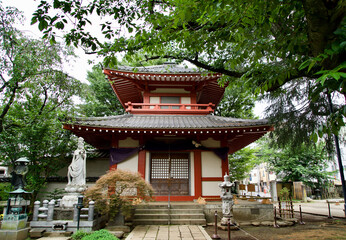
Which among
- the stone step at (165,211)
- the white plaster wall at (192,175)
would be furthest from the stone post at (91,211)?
the white plaster wall at (192,175)

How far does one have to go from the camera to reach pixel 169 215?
8.53m

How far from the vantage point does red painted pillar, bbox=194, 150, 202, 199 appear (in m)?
10.5

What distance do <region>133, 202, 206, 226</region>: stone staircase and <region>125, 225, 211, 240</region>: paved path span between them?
347 mm

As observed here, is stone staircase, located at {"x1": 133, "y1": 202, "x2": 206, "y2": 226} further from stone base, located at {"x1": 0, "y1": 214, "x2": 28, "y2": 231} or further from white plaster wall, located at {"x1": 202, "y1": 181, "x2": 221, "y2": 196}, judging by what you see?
stone base, located at {"x1": 0, "y1": 214, "x2": 28, "y2": 231}

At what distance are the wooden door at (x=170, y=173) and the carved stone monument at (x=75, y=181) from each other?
3.68 meters

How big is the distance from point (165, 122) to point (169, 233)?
5400mm

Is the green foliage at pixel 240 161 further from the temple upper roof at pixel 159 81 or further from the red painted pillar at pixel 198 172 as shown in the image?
the red painted pillar at pixel 198 172

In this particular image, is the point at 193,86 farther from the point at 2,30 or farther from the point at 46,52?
the point at 2,30

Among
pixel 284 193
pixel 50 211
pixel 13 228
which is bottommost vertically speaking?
pixel 13 228

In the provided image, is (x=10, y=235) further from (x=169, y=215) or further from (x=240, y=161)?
(x=240, y=161)

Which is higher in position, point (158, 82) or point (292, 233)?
point (158, 82)

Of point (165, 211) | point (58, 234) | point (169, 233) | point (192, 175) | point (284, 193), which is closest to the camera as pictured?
point (58, 234)

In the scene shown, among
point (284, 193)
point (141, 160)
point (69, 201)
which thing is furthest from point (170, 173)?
point (284, 193)

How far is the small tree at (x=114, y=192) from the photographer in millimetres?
7398
